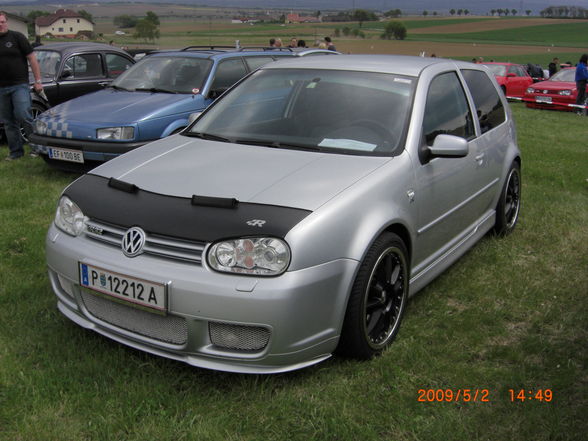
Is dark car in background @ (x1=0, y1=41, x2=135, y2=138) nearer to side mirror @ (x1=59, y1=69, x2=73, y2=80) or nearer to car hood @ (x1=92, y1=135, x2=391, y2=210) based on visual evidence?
side mirror @ (x1=59, y1=69, x2=73, y2=80)

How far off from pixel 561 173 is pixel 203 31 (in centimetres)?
3955

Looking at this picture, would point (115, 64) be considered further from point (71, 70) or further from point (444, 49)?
point (444, 49)

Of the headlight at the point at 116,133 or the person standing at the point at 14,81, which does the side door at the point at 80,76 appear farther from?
the headlight at the point at 116,133

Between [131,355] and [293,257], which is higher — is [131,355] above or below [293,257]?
below

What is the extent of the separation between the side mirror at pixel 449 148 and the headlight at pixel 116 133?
3.88 meters

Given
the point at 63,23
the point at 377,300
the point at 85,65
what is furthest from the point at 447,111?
the point at 63,23

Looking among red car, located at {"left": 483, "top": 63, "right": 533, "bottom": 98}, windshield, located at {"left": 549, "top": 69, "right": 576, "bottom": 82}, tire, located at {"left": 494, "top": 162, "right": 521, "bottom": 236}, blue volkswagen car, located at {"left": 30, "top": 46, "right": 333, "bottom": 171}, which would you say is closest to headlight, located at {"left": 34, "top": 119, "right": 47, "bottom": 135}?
blue volkswagen car, located at {"left": 30, "top": 46, "right": 333, "bottom": 171}

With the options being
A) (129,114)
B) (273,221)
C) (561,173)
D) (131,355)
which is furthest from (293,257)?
(561,173)

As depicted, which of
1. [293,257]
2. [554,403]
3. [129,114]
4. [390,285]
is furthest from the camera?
[129,114]

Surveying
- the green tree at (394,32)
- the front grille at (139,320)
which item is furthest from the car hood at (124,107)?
the green tree at (394,32)

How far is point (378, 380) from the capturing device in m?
3.08

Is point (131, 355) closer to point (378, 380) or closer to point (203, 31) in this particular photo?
point (378, 380)
